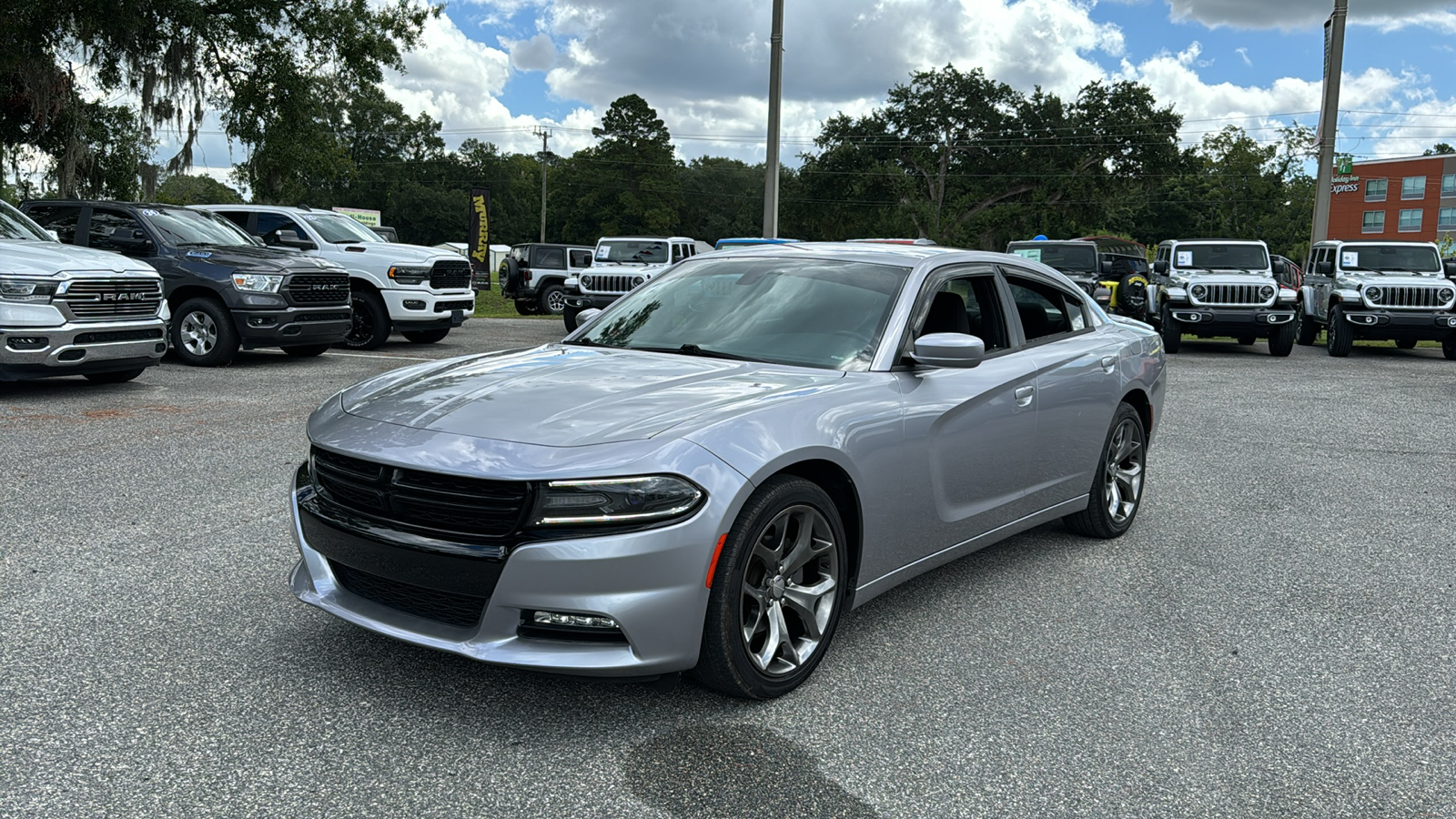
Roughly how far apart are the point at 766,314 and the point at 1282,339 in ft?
53.3

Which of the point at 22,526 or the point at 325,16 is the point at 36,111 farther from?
the point at 22,526

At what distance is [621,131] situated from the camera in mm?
92875

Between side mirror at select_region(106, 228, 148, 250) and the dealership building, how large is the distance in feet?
287

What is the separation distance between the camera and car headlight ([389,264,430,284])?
50.0ft

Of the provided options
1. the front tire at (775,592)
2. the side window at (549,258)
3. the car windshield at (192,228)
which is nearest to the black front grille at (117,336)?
the car windshield at (192,228)

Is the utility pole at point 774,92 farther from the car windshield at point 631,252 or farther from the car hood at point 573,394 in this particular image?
the car hood at point 573,394

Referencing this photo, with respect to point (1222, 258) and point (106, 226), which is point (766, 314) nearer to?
point (106, 226)

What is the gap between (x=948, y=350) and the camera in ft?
13.2

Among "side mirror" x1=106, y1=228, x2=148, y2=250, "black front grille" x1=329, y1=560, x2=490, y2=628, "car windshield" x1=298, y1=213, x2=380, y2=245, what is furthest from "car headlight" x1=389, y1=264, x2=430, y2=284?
"black front grille" x1=329, y1=560, x2=490, y2=628

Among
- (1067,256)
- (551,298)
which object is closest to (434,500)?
(1067,256)

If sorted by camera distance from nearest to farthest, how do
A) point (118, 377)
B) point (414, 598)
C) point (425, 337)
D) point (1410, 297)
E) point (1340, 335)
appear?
point (414, 598) → point (118, 377) → point (425, 337) → point (1410, 297) → point (1340, 335)

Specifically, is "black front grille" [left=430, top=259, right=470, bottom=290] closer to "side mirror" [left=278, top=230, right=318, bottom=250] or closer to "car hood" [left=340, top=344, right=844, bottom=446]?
"side mirror" [left=278, top=230, right=318, bottom=250]

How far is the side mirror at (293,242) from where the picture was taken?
14.0 metres

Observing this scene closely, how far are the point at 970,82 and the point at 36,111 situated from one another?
46261 mm
